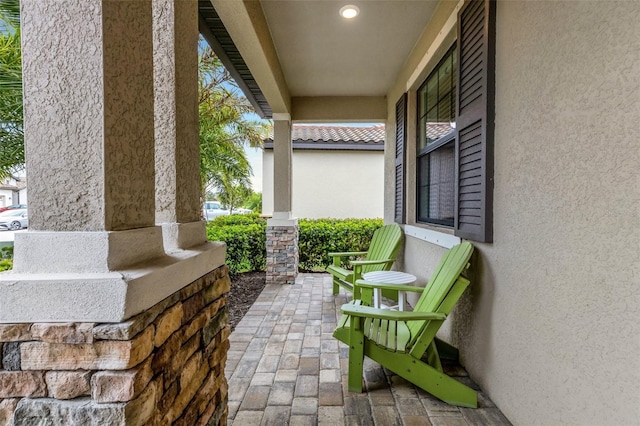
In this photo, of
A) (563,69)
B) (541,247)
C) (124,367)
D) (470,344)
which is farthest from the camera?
(470,344)

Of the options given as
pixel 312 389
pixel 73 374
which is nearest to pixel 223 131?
pixel 312 389

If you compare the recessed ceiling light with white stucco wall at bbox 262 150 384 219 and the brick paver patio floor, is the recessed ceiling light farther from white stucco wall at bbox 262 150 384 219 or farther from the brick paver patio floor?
white stucco wall at bbox 262 150 384 219

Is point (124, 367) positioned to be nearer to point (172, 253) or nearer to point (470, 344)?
point (172, 253)

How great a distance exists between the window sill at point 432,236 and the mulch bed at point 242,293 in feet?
6.93

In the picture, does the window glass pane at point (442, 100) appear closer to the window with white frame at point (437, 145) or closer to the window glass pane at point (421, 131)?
the window with white frame at point (437, 145)

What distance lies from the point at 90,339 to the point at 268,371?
5.98 ft

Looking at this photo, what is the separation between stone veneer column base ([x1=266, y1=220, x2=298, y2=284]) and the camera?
5.16 metres

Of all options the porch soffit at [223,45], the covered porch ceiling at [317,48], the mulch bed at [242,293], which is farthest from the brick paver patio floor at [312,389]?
the porch soffit at [223,45]

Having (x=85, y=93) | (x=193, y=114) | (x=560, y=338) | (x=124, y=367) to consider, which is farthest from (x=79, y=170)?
(x=560, y=338)

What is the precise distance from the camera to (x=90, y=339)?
85 centimetres

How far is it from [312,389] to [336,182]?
6.87 metres

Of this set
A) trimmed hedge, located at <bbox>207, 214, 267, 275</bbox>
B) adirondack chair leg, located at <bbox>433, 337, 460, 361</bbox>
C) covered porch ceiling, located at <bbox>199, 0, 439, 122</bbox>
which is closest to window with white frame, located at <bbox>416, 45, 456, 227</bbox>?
covered porch ceiling, located at <bbox>199, 0, 439, 122</bbox>

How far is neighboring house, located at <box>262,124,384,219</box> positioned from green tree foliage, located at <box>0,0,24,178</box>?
17.7ft

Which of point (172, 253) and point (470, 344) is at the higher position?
point (172, 253)
